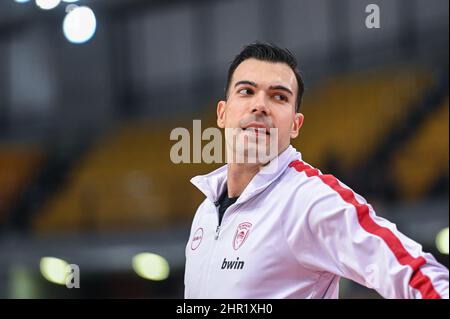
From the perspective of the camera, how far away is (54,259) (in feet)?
30.1

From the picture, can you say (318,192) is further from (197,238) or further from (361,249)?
(197,238)

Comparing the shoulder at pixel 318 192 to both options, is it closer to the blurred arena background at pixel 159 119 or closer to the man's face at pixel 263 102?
the man's face at pixel 263 102

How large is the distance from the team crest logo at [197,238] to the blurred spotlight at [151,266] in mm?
6558

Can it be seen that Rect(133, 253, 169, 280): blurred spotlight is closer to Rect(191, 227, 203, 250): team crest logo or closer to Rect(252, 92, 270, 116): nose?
Rect(191, 227, 203, 250): team crest logo

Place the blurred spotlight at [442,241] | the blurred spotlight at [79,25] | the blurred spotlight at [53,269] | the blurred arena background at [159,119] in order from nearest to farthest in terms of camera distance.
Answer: the blurred spotlight at [442,241], the blurred spotlight at [79,25], the blurred arena background at [159,119], the blurred spotlight at [53,269]

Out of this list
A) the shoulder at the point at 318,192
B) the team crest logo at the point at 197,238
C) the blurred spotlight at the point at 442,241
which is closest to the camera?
the shoulder at the point at 318,192

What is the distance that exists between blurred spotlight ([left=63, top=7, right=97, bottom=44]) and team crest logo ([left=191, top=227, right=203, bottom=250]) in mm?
5062

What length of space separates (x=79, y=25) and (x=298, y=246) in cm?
740

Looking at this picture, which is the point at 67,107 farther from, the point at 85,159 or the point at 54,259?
the point at 54,259

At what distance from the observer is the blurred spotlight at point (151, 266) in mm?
8953

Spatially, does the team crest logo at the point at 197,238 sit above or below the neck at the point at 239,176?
below

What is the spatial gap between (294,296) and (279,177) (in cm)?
36

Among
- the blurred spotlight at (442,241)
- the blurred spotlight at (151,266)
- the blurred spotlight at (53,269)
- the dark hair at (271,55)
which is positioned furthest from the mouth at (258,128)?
the blurred spotlight at (53,269)

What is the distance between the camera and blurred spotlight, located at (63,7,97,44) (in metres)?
7.62
